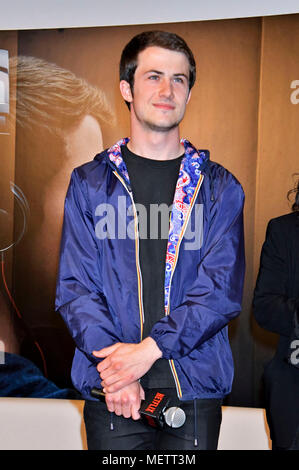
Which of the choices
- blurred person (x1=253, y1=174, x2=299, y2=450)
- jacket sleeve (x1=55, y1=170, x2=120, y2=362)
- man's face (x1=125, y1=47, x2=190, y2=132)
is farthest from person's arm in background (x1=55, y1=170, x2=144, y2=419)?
blurred person (x1=253, y1=174, x2=299, y2=450)

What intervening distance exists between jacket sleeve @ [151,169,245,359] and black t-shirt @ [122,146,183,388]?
8cm

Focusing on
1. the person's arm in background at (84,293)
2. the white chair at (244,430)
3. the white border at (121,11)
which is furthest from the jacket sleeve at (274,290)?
the white border at (121,11)

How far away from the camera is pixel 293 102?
3041 mm

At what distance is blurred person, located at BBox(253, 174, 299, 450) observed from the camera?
5.68 ft

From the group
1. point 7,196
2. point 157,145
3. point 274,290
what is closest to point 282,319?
point 274,290

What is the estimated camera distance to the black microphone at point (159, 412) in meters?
1.51

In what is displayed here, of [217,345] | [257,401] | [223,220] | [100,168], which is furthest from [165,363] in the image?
[257,401]

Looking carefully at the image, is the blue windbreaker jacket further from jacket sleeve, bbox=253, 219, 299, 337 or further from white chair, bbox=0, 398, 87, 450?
white chair, bbox=0, 398, 87, 450

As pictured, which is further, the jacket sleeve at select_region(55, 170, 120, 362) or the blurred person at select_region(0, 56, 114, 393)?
the blurred person at select_region(0, 56, 114, 393)

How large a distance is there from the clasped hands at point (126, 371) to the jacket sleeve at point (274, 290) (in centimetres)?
45

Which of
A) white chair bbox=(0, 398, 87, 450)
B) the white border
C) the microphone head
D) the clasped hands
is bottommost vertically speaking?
white chair bbox=(0, 398, 87, 450)

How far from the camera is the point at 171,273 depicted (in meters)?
1.66

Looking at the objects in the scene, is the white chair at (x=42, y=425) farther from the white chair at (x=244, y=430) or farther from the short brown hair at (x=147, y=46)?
the short brown hair at (x=147, y=46)

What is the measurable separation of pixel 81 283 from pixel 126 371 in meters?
0.31
